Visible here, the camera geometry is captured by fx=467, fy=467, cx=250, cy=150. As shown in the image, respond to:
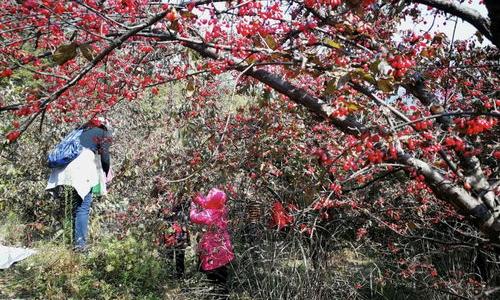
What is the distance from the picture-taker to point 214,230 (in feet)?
11.8

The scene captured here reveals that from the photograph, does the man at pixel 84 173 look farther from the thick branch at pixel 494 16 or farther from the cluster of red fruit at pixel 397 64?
the thick branch at pixel 494 16

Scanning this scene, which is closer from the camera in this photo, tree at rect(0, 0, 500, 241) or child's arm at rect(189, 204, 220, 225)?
tree at rect(0, 0, 500, 241)

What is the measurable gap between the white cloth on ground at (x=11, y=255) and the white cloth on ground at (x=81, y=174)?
63cm

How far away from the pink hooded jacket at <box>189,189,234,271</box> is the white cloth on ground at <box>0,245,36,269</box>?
1.60 m

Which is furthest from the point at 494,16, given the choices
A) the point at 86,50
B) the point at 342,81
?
the point at 86,50

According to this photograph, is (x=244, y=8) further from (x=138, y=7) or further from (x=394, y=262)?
(x=394, y=262)

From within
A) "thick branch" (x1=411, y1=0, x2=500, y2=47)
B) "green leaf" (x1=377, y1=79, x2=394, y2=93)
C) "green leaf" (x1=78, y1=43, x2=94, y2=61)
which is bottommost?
"green leaf" (x1=377, y1=79, x2=394, y2=93)

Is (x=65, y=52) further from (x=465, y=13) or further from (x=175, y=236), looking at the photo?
(x=175, y=236)

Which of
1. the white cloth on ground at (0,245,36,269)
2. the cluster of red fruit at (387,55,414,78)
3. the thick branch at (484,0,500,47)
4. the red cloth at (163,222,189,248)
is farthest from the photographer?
the white cloth on ground at (0,245,36,269)

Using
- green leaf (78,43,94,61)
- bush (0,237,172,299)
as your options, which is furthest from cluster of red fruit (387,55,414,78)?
bush (0,237,172,299)

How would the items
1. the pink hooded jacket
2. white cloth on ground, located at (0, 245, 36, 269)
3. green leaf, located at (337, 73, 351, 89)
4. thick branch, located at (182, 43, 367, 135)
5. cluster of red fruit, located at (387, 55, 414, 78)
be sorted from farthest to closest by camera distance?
white cloth on ground, located at (0, 245, 36, 269) → the pink hooded jacket → thick branch, located at (182, 43, 367, 135) → cluster of red fruit, located at (387, 55, 414, 78) → green leaf, located at (337, 73, 351, 89)

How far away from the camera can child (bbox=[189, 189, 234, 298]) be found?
139 inches

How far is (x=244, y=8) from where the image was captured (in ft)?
8.52

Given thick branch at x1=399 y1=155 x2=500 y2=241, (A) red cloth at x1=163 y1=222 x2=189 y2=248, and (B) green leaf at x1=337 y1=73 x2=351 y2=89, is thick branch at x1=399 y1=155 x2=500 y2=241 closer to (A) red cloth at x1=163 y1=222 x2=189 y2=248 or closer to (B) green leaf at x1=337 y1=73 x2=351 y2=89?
(B) green leaf at x1=337 y1=73 x2=351 y2=89
